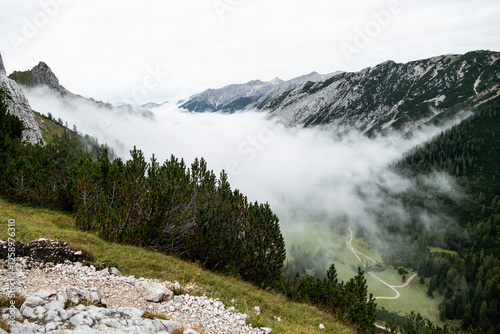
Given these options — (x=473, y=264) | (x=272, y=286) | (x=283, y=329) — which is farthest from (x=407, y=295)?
(x=283, y=329)

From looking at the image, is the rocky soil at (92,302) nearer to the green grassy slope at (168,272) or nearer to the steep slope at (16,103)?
the green grassy slope at (168,272)

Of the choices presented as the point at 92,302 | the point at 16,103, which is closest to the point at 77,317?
the point at 92,302

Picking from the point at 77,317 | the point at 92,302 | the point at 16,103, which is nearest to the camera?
the point at 77,317

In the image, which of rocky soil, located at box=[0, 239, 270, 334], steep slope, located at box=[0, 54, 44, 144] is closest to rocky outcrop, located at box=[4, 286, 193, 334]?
rocky soil, located at box=[0, 239, 270, 334]

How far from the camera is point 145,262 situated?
14703mm

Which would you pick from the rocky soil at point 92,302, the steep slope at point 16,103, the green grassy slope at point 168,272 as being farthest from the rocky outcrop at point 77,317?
the steep slope at point 16,103

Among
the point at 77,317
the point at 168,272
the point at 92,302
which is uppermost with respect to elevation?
the point at 77,317

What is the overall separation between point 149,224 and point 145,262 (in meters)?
5.10

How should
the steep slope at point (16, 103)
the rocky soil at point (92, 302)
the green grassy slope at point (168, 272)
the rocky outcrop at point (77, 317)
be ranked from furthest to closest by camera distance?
the steep slope at point (16, 103), the green grassy slope at point (168, 272), the rocky soil at point (92, 302), the rocky outcrop at point (77, 317)

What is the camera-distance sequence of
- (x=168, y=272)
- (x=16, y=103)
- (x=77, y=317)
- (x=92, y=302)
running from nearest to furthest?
(x=77, y=317) < (x=92, y=302) < (x=168, y=272) < (x=16, y=103)

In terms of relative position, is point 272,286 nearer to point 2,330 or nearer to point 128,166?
point 128,166

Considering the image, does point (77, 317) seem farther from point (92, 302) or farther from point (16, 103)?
point (16, 103)

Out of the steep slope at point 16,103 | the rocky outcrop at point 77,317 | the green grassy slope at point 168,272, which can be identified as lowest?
the green grassy slope at point 168,272

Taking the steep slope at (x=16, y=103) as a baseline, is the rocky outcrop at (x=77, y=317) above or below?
below
